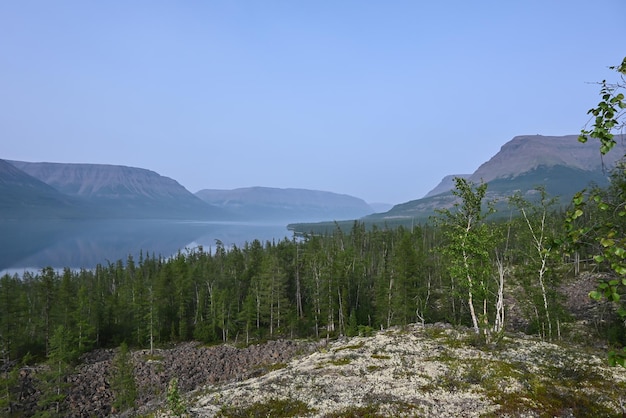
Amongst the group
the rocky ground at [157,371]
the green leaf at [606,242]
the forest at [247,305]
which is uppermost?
the green leaf at [606,242]

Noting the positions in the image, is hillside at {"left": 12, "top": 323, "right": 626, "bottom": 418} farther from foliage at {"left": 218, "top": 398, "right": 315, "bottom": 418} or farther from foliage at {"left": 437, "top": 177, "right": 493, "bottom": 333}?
foliage at {"left": 437, "top": 177, "right": 493, "bottom": 333}

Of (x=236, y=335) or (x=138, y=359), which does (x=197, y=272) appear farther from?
(x=138, y=359)

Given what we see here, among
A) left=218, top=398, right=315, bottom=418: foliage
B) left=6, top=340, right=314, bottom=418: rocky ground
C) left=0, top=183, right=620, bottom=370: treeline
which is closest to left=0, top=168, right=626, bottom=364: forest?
left=0, top=183, right=620, bottom=370: treeline

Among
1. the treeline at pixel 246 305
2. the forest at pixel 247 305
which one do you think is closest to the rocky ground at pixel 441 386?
the treeline at pixel 246 305

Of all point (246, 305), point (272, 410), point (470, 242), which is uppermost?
point (470, 242)

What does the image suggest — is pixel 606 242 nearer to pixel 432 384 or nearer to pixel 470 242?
pixel 432 384

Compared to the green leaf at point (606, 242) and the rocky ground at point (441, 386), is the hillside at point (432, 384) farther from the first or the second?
the green leaf at point (606, 242)

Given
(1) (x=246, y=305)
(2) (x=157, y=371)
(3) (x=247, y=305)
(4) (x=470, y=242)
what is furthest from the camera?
(1) (x=246, y=305)

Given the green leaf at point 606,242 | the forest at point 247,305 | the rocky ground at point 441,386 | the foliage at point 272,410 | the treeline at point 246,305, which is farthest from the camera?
the treeline at point 246,305

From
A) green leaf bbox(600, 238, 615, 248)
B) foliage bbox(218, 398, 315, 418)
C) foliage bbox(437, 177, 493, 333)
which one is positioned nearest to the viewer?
green leaf bbox(600, 238, 615, 248)

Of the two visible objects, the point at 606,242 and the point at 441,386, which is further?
the point at 441,386

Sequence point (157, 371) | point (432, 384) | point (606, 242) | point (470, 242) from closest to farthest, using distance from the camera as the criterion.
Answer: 1. point (606, 242)
2. point (432, 384)
3. point (470, 242)
4. point (157, 371)

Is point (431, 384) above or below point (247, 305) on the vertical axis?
above

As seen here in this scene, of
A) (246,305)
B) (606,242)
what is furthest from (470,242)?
(246,305)
